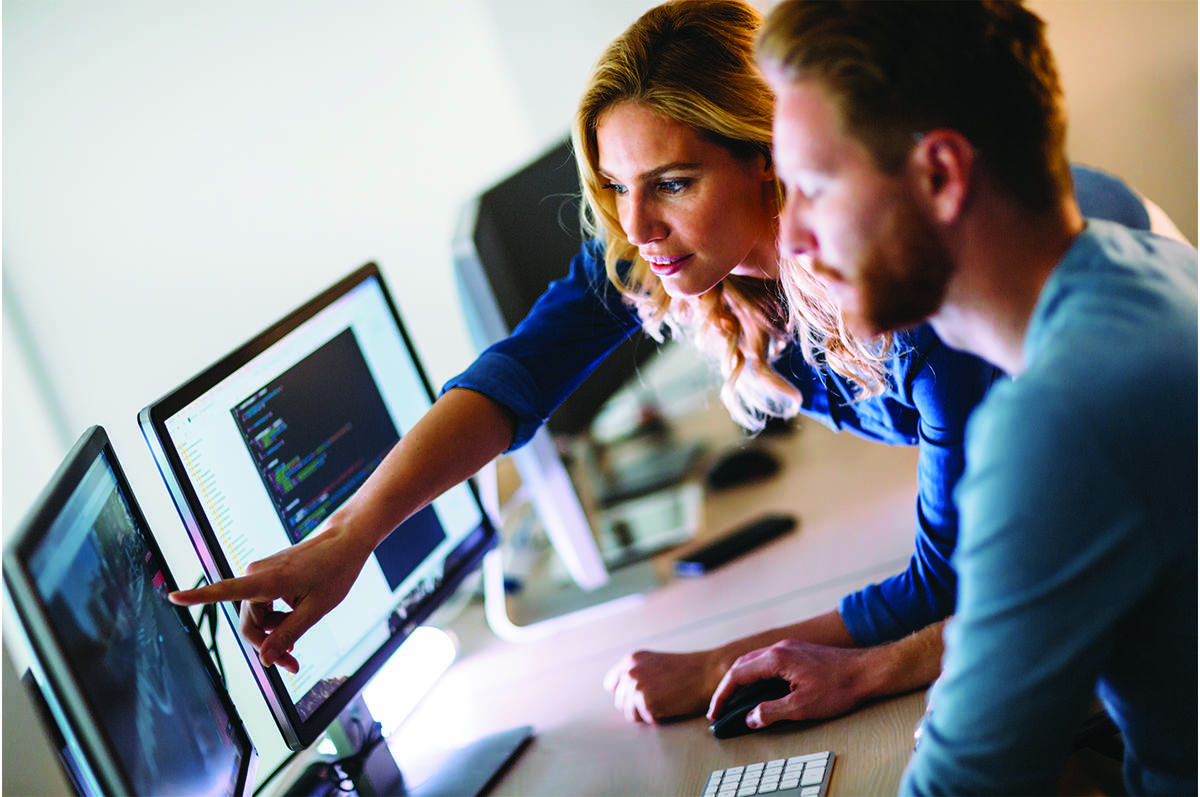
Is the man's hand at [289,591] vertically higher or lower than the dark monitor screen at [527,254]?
lower

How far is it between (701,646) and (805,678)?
0.28 m

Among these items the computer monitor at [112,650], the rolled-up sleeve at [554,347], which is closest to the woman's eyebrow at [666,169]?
the rolled-up sleeve at [554,347]

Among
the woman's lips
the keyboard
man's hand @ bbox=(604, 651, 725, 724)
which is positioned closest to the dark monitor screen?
the woman's lips

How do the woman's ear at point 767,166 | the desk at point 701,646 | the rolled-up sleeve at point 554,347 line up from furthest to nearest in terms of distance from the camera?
the rolled-up sleeve at point 554,347, the woman's ear at point 767,166, the desk at point 701,646

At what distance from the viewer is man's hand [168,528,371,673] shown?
970 mm

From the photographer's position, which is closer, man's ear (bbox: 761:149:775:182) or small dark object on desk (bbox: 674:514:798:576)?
man's ear (bbox: 761:149:775:182)

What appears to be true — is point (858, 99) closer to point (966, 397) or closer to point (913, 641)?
point (966, 397)

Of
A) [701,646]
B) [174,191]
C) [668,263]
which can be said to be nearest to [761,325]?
[668,263]

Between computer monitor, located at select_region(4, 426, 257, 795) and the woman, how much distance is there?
85mm

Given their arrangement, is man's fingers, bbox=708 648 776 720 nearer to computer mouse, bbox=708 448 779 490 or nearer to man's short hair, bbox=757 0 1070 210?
man's short hair, bbox=757 0 1070 210

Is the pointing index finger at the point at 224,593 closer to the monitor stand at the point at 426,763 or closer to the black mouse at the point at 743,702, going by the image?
the monitor stand at the point at 426,763

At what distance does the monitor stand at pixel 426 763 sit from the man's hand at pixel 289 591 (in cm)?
23

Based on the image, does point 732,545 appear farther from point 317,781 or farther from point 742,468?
point 317,781

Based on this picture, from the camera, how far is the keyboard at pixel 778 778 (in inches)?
38.1
